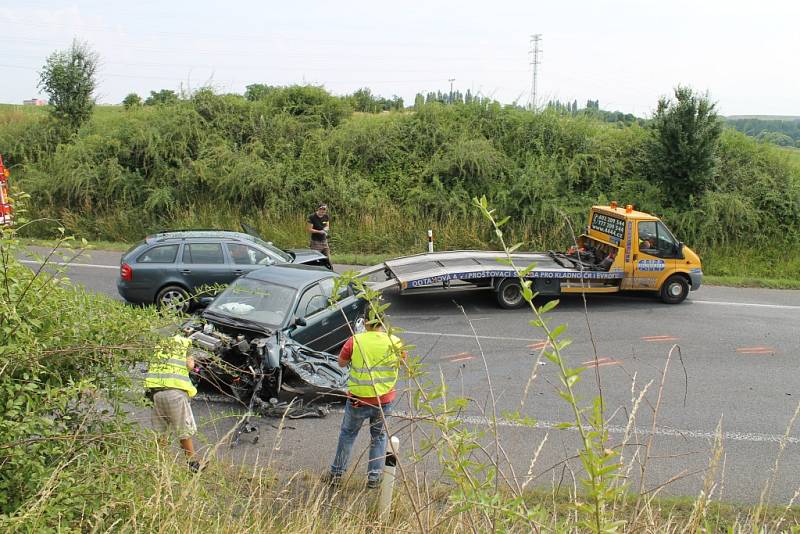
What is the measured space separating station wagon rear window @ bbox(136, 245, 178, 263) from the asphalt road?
214 cm

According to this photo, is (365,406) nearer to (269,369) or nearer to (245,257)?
(269,369)

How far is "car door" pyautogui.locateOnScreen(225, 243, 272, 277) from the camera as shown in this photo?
12.4m

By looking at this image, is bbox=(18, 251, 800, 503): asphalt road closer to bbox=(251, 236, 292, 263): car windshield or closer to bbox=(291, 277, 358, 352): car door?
bbox=(291, 277, 358, 352): car door

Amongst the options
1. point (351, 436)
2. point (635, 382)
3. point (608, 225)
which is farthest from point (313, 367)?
point (608, 225)

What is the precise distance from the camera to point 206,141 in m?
21.9

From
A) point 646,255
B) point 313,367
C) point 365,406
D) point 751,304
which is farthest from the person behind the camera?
point 751,304

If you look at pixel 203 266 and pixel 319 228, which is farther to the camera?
pixel 319 228

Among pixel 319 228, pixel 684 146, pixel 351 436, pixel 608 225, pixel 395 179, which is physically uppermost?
pixel 684 146

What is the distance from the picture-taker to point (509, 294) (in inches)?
513

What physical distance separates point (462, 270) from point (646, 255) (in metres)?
3.99

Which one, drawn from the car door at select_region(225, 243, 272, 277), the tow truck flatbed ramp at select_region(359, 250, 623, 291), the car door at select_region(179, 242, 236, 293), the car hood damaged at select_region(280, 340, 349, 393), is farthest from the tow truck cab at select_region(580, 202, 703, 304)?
the car door at select_region(179, 242, 236, 293)

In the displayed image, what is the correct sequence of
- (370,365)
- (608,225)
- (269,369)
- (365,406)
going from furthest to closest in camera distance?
(608,225)
(269,369)
(365,406)
(370,365)

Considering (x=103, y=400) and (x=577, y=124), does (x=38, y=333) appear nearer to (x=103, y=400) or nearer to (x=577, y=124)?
(x=103, y=400)

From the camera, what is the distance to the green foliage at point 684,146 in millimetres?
17891
